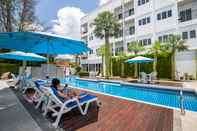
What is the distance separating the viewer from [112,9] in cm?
3506

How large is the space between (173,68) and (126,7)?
53.9 ft

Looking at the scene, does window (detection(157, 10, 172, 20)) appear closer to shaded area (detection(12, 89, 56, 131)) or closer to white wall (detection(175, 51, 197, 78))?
white wall (detection(175, 51, 197, 78))

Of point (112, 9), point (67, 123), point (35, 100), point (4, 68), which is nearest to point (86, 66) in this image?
point (112, 9)

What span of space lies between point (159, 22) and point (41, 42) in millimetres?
21937

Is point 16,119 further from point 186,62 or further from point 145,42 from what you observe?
point 145,42

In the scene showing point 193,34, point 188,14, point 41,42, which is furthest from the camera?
point 188,14

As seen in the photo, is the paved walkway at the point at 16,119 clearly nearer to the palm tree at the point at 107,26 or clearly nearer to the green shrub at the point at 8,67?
the palm tree at the point at 107,26

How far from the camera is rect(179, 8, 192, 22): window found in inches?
909

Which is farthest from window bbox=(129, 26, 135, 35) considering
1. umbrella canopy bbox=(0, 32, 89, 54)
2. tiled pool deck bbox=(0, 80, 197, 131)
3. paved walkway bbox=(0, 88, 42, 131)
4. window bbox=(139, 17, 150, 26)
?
paved walkway bbox=(0, 88, 42, 131)

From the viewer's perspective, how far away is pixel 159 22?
2602cm

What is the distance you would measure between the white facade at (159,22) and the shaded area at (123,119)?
16.1m

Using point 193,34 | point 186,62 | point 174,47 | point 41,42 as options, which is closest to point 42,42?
point 41,42

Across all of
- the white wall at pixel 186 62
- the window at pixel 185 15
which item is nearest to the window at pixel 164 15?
the window at pixel 185 15

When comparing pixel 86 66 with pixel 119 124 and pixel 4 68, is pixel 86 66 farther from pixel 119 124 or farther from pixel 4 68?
pixel 119 124
